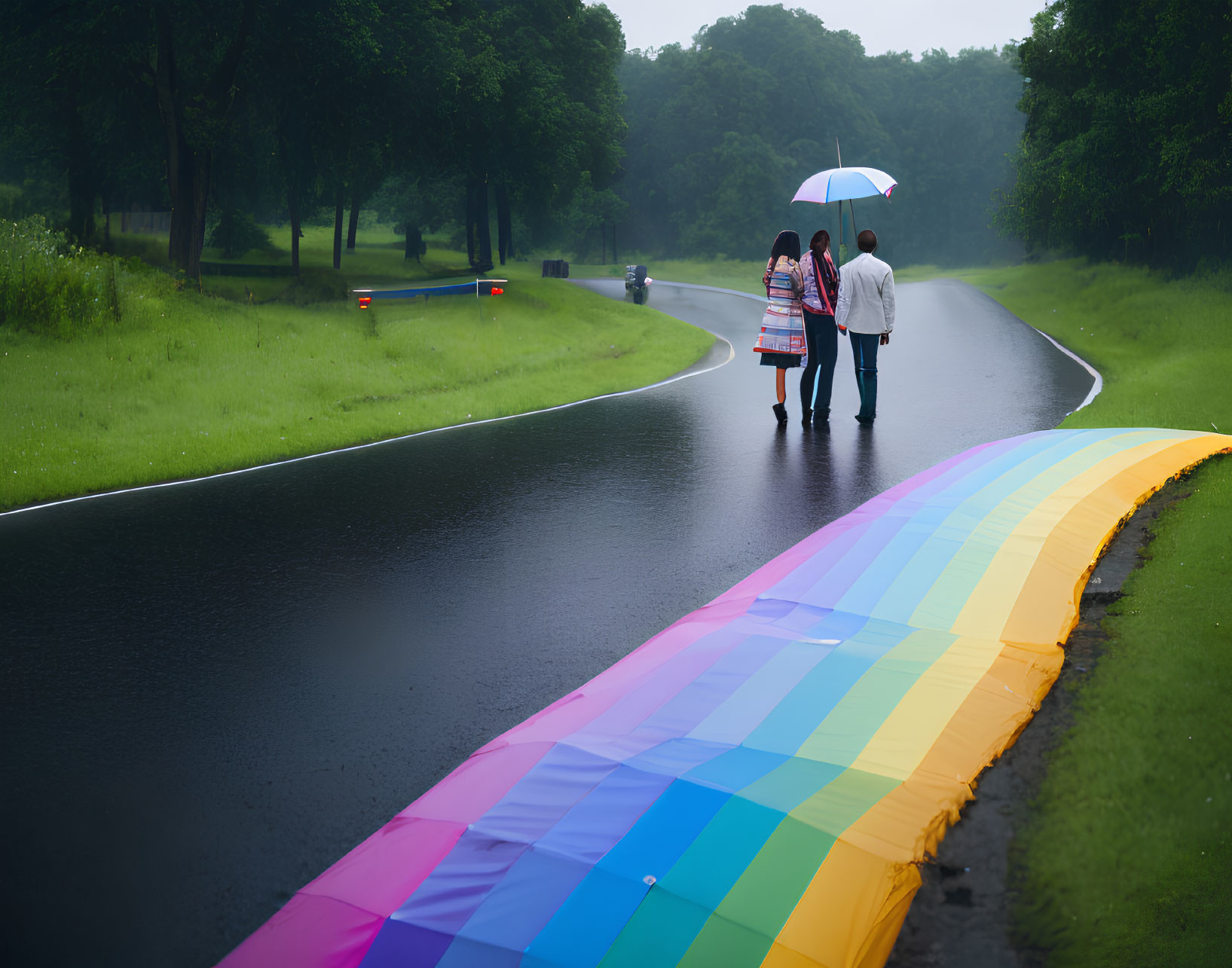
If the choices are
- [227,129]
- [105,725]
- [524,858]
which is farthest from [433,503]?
[227,129]

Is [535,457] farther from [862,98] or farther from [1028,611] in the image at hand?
[862,98]

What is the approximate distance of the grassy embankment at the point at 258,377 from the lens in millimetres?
11289

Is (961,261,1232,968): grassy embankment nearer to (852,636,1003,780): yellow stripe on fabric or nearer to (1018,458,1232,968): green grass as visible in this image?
(1018,458,1232,968): green grass

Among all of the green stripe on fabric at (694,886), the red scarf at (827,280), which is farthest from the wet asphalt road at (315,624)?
the red scarf at (827,280)

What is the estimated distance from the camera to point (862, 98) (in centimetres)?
9344

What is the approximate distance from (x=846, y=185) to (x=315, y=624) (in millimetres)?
8231

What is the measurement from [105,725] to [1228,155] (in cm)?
2634

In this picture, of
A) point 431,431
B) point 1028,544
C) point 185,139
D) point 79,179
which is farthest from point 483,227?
point 1028,544

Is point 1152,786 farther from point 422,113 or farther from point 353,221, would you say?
point 353,221

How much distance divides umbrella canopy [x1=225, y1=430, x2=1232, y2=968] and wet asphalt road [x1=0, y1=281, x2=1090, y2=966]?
332mm

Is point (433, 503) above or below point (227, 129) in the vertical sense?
below

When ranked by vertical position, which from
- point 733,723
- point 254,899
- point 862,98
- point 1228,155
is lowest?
point 254,899

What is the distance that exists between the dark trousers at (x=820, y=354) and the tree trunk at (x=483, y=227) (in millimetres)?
26989

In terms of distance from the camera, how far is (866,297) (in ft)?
36.5
